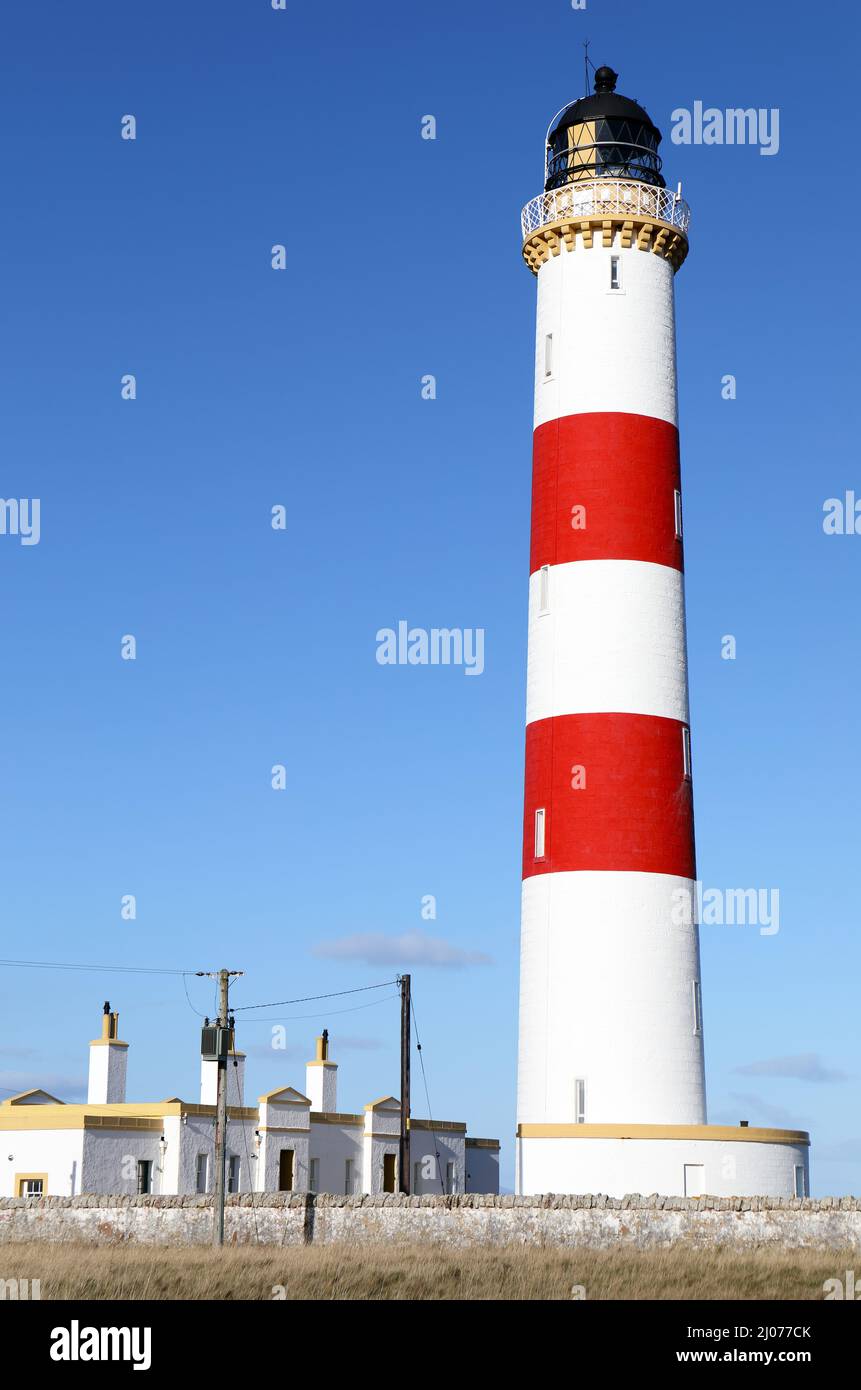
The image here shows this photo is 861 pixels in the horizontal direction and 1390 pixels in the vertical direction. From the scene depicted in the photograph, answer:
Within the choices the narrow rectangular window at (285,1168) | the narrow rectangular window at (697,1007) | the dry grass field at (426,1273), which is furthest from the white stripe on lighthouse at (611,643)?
the narrow rectangular window at (285,1168)

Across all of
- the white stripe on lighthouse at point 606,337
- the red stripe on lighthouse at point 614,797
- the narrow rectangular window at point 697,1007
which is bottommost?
the narrow rectangular window at point 697,1007

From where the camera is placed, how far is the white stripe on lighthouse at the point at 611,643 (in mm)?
35844

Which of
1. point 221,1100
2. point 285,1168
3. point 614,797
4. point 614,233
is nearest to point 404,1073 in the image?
point 285,1168

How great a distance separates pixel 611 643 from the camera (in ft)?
118

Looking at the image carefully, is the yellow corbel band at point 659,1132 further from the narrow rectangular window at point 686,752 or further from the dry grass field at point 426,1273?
the narrow rectangular window at point 686,752

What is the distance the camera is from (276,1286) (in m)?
23.8

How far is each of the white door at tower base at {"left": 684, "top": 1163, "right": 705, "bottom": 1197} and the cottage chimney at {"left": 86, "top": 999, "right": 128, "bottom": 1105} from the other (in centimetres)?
1963

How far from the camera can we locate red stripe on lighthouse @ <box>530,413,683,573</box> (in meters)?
36.5

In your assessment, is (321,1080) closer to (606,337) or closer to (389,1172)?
(389,1172)

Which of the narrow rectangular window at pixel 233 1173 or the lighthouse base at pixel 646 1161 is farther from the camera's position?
the narrow rectangular window at pixel 233 1173

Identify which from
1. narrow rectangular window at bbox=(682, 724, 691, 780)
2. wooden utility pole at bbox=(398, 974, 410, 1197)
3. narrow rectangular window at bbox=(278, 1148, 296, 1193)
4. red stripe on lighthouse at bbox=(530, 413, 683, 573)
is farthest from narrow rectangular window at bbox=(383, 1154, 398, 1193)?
red stripe on lighthouse at bbox=(530, 413, 683, 573)

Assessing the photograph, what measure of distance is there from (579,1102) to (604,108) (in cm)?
2256

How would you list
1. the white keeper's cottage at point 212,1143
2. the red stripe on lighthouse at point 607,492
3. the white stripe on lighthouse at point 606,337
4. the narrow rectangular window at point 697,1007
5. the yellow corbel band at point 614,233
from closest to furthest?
the narrow rectangular window at point 697,1007
the red stripe on lighthouse at point 607,492
the white stripe on lighthouse at point 606,337
the yellow corbel band at point 614,233
the white keeper's cottage at point 212,1143
